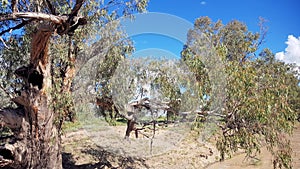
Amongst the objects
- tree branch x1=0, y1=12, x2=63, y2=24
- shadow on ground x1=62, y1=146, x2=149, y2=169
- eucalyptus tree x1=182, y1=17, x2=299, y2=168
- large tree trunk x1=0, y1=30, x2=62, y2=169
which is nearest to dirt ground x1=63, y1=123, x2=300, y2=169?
shadow on ground x1=62, y1=146, x2=149, y2=169

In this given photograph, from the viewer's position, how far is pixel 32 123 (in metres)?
4.12

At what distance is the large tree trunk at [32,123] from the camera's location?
158 inches

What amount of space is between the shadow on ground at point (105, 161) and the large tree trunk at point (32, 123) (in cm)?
181

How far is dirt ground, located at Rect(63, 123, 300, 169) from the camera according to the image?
20.4ft

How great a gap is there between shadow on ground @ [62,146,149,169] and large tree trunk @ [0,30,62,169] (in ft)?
5.95

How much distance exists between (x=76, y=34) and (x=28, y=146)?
6.37 ft

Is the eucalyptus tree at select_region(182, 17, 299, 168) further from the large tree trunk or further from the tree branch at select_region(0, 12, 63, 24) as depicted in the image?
the large tree trunk

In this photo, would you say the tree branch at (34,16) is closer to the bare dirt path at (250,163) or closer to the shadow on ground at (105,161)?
the shadow on ground at (105,161)

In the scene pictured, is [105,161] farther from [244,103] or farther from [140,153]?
[244,103]

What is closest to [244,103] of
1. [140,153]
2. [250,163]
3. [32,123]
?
[32,123]

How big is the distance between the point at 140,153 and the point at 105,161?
890mm

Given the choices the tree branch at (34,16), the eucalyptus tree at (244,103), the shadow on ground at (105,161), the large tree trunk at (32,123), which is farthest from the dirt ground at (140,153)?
the tree branch at (34,16)

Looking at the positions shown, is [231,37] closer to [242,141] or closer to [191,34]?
[191,34]

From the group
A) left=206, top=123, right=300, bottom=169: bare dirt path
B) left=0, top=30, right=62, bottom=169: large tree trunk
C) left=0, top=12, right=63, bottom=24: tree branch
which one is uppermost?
left=0, top=12, right=63, bottom=24: tree branch
